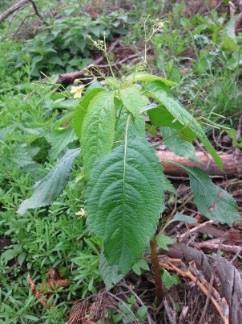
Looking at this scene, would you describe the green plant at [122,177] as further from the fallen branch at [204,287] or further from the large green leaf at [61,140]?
the fallen branch at [204,287]

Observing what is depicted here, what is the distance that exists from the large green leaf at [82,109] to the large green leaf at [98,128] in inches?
2.7

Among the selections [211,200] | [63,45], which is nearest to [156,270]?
[211,200]

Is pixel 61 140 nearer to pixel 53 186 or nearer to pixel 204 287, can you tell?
pixel 53 186

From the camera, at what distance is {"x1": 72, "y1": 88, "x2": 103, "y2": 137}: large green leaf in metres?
1.52

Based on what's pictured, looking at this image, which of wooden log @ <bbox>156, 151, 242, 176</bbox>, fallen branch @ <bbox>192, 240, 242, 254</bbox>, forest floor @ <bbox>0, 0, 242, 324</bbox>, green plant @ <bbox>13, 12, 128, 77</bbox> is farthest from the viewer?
green plant @ <bbox>13, 12, 128, 77</bbox>

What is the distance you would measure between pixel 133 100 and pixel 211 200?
511 mm

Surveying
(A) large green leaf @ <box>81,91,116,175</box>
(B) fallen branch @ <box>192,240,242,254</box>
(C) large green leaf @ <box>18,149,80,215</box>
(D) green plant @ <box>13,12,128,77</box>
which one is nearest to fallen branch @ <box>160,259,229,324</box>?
(B) fallen branch @ <box>192,240,242,254</box>

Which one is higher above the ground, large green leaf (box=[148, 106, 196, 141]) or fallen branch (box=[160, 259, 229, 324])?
large green leaf (box=[148, 106, 196, 141])

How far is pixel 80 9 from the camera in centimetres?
482

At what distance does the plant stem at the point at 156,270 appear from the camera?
5.91 feet

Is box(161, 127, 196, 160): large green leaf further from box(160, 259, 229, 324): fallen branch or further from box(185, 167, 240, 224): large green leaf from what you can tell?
box(160, 259, 229, 324): fallen branch

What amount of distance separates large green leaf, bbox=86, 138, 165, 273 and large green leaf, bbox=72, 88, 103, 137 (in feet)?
0.59

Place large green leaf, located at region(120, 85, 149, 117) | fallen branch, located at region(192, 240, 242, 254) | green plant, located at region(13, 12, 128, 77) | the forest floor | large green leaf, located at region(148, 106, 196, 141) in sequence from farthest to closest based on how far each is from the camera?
green plant, located at region(13, 12, 128, 77) < fallen branch, located at region(192, 240, 242, 254) < the forest floor < large green leaf, located at region(148, 106, 196, 141) < large green leaf, located at region(120, 85, 149, 117)

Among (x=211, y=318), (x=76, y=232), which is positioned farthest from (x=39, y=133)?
(x=211, y=318)
